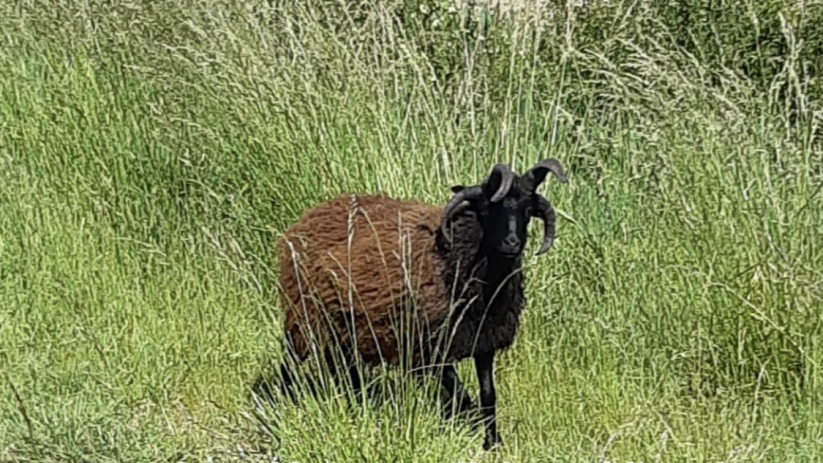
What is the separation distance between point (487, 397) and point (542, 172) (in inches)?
37.2

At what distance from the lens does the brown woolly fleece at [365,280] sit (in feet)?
16.1

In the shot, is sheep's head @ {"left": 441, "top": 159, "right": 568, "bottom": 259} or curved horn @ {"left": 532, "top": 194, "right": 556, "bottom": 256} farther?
curved horn @ {"left": 532, "top": 194, "right": 556, "bottom": 256}

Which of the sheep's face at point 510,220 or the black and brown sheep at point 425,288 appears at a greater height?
the sheep's face at point 510,220

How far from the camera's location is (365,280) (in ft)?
16.4

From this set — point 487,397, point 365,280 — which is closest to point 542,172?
point 365,280

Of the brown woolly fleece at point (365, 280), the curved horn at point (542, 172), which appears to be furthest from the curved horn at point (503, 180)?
the brown woolly fleece at point (365, 280)

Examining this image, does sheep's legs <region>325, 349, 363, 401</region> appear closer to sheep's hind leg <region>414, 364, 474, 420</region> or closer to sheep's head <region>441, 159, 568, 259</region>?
sheep's hind leg <region>414, 364, 474, 420</region>

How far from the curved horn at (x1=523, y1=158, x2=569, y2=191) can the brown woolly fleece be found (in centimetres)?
50

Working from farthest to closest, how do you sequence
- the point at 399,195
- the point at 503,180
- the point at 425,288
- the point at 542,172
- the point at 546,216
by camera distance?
the point at 399,195
the point at 425,288
the point at 546,216
the point at 542,172
the point at 503,180

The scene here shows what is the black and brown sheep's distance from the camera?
15.8 feet

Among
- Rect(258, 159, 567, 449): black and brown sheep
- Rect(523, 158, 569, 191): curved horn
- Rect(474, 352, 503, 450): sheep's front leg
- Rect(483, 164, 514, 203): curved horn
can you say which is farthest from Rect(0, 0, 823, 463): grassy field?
Rect(523, 158, 569, 191): curved horn

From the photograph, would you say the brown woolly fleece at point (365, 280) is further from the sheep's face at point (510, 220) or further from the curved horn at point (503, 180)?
the curved horn at point (503, 180)

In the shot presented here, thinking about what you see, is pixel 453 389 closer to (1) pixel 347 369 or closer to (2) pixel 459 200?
(1) pixel 347 369

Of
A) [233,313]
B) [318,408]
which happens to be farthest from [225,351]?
[318,408]
